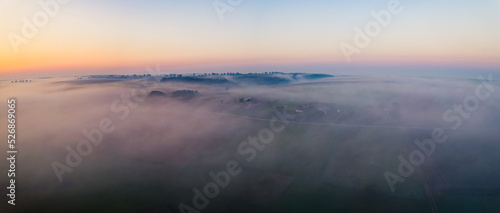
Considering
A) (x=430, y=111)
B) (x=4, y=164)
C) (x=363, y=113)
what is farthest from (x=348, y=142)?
(x=4, y=164)

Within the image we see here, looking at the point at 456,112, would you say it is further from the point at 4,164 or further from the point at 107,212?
the point at 4,164
